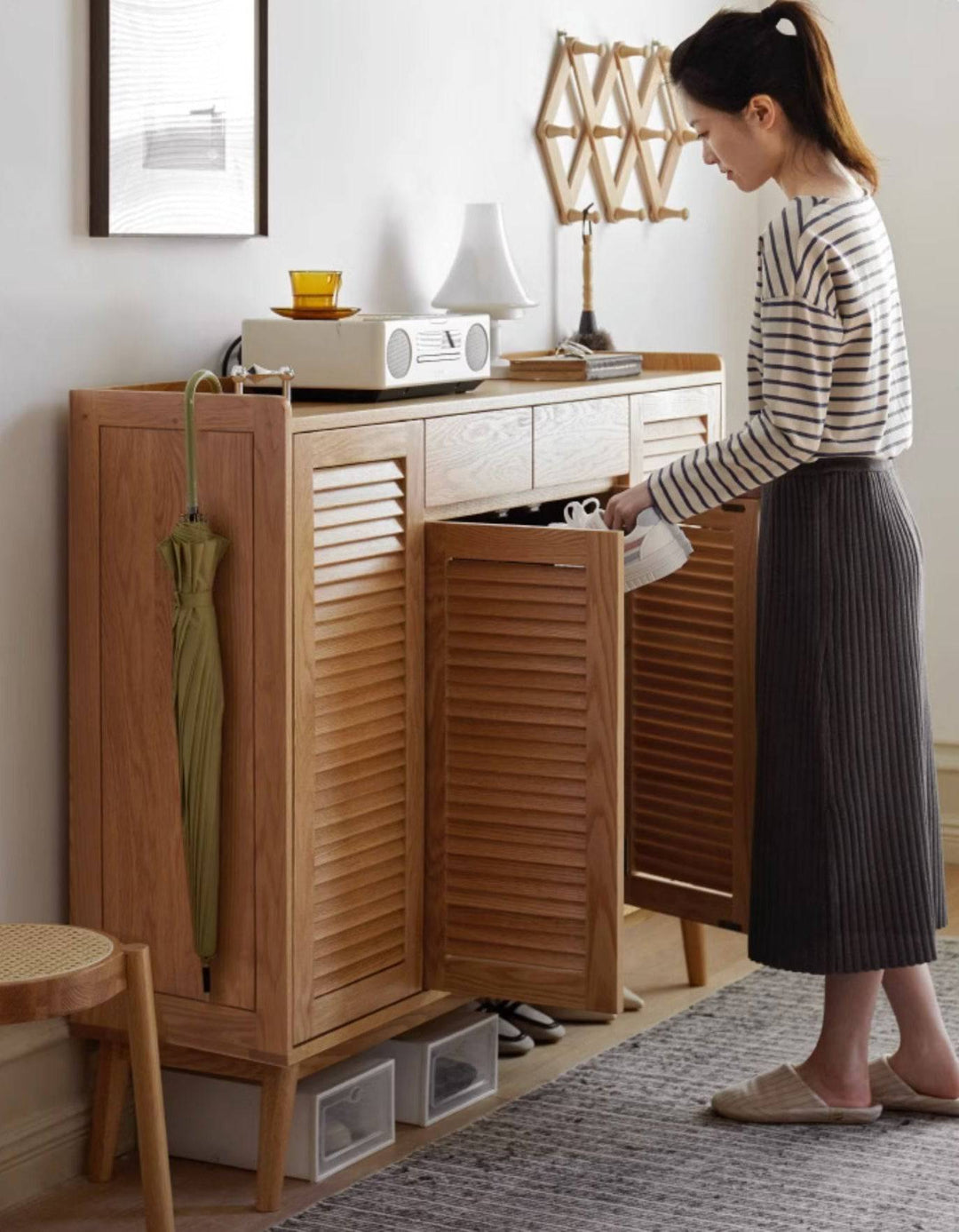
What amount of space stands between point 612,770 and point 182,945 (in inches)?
23.1

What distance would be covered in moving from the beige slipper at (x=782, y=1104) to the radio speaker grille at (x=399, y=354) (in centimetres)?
110

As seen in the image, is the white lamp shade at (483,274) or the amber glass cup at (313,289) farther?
the white lamp shade at (483,274)

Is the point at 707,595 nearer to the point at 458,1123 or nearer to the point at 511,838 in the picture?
the point at 511,838

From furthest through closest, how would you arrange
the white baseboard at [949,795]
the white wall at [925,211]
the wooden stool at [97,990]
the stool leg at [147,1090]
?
the white baseboard at [949,795]
the white wall at [925,211]
the stool leg at [147,1090]
the wooden stool at [97,990]

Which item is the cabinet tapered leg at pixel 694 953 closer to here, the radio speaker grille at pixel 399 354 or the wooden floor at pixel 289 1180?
the wooden floor at pixel 289 1180

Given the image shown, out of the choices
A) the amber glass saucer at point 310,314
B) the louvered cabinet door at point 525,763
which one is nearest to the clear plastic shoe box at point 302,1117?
the louvered cabinet door at point 525,763

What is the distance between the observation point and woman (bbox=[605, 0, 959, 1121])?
254 centimetres

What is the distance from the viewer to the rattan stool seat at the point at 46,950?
6.85 ft

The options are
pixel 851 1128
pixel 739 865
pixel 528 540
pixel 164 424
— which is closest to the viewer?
pixel 164 424

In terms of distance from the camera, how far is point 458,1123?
9.13 feet

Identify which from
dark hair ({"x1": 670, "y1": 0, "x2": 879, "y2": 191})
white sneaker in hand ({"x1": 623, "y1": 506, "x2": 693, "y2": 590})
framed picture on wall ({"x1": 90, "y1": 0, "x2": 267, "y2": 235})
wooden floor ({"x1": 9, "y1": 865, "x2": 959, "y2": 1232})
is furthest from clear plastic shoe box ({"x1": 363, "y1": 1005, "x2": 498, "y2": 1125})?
dark hair ({"x1": 670, "y1": 0, "x2": 879, "y2": 191})

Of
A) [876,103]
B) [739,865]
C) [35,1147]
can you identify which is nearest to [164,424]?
[35,1147]

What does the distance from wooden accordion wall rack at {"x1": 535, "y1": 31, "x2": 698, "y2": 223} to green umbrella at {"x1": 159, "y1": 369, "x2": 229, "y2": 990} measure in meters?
1.37

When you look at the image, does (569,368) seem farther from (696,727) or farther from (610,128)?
(610,128)
